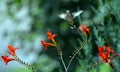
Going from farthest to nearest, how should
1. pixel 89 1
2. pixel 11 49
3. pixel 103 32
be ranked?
pixel 89 1
pixel 103 32
pixel 11 49

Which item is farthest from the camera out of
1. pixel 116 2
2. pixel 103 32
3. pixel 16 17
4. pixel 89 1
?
pixel 16 17

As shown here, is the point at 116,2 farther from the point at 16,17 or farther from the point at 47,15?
the point at 16,17

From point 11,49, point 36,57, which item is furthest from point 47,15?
point 11,49

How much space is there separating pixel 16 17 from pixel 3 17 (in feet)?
1.40

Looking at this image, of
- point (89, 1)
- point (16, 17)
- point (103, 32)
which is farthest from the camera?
point (16, 17)

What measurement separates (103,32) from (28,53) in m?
3.10

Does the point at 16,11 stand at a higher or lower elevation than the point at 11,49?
lower

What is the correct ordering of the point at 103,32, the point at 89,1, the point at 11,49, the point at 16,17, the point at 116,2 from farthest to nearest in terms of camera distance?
the point at 16,17 < the point at 89,1 < the point at 103,32 < the point at 116,2 < the point at 11,49

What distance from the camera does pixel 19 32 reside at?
800 centimetres

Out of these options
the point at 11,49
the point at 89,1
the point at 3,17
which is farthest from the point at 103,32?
the point at 3,17

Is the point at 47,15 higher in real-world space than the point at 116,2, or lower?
lower

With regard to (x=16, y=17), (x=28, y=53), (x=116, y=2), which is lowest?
(x=28, y=53)

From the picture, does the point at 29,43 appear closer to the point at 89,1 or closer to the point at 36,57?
the point at 36,57

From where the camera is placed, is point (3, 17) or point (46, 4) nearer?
point (46, 4)
